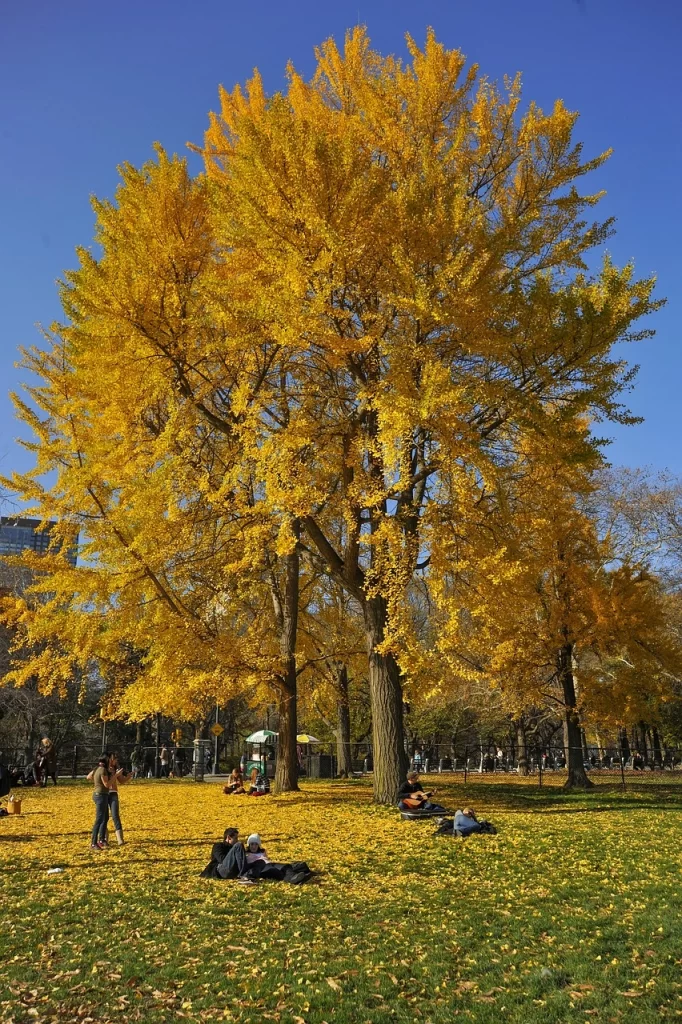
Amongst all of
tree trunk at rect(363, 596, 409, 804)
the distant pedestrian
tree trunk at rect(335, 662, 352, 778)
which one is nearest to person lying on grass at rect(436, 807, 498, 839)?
tree trunk at rect(363, 596, 409, 804)

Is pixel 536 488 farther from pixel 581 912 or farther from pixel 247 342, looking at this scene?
pixel 581 912

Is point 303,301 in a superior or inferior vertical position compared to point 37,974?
superior

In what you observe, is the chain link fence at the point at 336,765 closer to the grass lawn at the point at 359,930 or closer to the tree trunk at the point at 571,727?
the tree trunk at the point at 571,727

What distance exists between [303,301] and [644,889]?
807 cm

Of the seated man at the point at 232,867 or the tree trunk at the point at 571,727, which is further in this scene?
the tree trunk at the point at 571,727

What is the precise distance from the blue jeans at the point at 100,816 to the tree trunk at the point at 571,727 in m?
12.8

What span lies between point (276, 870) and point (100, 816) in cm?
315

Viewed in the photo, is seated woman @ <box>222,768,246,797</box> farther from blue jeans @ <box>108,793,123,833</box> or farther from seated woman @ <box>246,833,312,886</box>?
seated woman @ <box>246,833,312,886</box>

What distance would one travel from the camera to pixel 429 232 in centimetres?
965

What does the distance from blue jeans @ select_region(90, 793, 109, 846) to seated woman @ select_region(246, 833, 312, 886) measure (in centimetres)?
271

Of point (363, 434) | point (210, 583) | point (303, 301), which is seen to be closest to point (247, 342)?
point (303, 301)

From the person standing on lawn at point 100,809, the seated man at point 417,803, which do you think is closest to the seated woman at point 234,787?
the seated man at point 417,803

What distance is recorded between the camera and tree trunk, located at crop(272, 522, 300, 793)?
16078 mm

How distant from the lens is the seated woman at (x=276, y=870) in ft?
24.2
